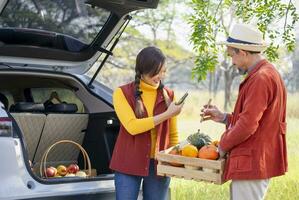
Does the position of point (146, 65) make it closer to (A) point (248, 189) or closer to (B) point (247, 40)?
(B) point (247, 40)

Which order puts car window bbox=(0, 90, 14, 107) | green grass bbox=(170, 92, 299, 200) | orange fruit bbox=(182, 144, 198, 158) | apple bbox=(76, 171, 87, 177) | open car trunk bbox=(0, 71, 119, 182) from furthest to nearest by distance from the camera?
1. green grass bbox=(170, 92, 299, 200)
2. car window bbox=(0, 90, 14, 107)
3. open car trunk bbox=(0, 71, 119, 182)
4. apple bbox=(76, 171, 87, 177)
5. orange fruit bbox=(182, 144, 198, 158)

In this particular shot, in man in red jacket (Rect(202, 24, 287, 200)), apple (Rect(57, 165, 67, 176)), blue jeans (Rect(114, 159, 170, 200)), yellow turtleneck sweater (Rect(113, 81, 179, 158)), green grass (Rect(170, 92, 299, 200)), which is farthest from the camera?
green grass (Rect(170, 92, 299, 200))

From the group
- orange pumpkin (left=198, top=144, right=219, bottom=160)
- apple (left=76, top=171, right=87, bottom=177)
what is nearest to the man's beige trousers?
orange pumpkin (left=198, top=144, right=219, bottom=160)

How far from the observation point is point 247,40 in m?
4.11

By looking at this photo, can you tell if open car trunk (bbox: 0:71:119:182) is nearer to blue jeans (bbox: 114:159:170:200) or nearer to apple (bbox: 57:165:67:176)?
apple (bbox: 57:165:67:176)

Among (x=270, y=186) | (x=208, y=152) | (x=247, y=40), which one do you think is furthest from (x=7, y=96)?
(x=270, y=186)

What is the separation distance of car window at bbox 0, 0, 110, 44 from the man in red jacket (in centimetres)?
156

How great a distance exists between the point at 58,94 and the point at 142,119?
1.58 meters

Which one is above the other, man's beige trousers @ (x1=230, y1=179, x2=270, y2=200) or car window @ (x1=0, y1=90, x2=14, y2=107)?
man's beige trousers @ (x1=230, y1=179, x2=270, y2=200)

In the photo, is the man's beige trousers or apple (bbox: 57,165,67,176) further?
apple (bbox: 57,165,67,176)

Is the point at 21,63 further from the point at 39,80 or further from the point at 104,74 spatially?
the point at 104,74

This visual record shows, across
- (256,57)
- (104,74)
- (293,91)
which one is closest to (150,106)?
(256,57)

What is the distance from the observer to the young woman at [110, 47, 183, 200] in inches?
172

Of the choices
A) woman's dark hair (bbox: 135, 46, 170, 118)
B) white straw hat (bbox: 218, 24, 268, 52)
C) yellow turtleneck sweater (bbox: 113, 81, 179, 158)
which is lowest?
yellow turtleneck sweater (bbox: 113, 81, 179, 158)
